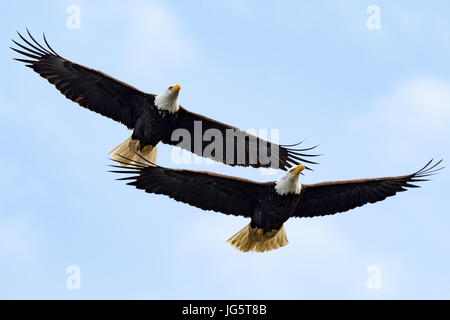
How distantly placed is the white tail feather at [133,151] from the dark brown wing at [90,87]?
284 mm

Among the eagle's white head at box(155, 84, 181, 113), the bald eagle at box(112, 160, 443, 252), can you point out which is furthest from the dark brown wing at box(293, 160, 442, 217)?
the eagle's white head at box(155, 84, 181, 113)

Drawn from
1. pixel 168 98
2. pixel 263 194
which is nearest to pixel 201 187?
pixel 263 194

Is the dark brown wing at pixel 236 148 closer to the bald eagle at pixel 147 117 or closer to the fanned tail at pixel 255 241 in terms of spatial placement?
the bald eagle at pixel 147 117

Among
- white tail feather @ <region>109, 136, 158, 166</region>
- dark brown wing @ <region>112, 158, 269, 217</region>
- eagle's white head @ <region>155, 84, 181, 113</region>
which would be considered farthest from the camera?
white tail feather @ <region>109, 136, 158, 166</region>

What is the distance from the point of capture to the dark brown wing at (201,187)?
476 inches

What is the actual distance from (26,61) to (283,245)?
15.4ft

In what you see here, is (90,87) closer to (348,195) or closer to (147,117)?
(147,117)

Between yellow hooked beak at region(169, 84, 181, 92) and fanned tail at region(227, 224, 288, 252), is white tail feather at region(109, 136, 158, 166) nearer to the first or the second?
yellow hooked beak at region(169, 84, 181, 92)

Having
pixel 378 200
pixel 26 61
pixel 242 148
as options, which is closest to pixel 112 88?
pixel 26 61

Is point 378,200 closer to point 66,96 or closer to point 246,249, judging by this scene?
point 246,249

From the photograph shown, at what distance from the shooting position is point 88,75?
45.5ft

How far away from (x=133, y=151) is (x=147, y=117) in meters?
0.65

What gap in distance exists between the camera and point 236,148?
48.1ft

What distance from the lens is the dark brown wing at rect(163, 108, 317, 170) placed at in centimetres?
1439
